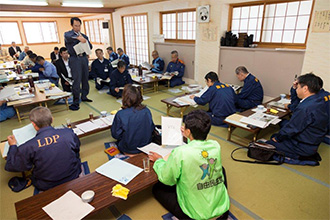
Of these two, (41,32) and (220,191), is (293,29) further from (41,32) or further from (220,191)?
(41,32)

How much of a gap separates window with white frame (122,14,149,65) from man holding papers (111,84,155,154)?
6.71 metres

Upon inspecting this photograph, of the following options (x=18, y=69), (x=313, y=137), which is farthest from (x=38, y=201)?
(x=18, y=69)

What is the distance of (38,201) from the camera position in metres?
1.56

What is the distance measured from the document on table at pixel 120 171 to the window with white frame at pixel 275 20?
445cm

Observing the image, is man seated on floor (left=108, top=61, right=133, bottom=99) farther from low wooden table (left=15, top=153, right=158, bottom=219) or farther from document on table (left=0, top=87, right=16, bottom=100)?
low wooden table (left=15, top=153, right=158, bottom=219)

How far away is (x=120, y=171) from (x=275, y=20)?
478cm

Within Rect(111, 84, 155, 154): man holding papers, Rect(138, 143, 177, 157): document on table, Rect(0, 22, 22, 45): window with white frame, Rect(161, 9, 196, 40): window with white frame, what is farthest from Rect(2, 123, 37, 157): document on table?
Rect(0, 22, 22, 45): window with white frame

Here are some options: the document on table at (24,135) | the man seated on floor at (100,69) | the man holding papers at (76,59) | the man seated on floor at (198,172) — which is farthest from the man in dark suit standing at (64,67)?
the man seated on floor at (198,172)

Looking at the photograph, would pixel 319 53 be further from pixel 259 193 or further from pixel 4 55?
Answer: pixel 4 55

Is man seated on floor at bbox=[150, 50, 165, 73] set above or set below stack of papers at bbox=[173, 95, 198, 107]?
above

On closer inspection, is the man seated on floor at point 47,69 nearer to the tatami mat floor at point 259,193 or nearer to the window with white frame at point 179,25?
the tatami mat floor at point 259,193

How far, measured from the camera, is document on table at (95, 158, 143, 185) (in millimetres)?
1796

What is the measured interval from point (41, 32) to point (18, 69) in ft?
27.4

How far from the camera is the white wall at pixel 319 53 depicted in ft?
12.4
